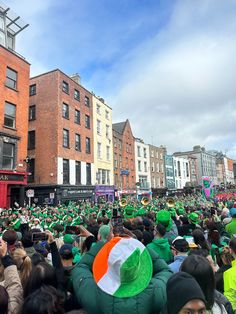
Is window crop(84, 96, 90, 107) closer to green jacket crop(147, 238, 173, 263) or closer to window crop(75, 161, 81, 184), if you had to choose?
window crop(75, 161, 81, 184)

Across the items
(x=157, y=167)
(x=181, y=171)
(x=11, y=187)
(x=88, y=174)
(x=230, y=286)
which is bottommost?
(x=230, y=286)

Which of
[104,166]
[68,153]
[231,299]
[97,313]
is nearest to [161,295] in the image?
[97,313]

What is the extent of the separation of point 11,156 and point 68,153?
6.78 metres

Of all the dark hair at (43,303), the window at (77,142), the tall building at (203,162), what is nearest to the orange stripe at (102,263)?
the dark hair at (43,303)

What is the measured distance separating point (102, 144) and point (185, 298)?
2979 cm

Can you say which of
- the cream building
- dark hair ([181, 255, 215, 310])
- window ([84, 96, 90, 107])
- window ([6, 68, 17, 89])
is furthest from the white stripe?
window ([84, 96, 90, 107])

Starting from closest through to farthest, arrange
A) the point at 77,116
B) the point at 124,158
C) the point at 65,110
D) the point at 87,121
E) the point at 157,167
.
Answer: the point at 65,110 → the point at 77,116 → the point at 87,121 → the point at 124,158 → the point at 157,167

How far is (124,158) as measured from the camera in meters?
36.8

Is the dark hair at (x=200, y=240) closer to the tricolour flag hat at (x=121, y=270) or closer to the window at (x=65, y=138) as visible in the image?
the tricolour flag hat at (x=121, y=270)

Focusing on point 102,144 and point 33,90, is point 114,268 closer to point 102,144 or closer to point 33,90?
point 33,90

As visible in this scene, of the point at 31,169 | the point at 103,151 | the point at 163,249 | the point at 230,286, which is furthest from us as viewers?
the point at 103,151

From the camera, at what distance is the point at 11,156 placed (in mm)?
18781

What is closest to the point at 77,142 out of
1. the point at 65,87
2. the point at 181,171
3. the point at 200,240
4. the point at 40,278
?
the point at 65,87

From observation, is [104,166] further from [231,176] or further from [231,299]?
[231,176]
